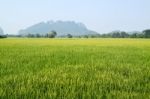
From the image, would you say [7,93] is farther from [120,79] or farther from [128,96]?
[120,79]

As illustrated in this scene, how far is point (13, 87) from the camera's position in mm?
5141

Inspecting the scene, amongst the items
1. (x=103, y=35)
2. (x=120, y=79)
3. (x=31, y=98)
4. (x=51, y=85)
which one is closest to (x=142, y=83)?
(x=120, y=79)

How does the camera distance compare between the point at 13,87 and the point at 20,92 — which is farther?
the point at 13,87

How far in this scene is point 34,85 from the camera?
17.4ft

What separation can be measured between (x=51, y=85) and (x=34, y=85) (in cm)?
30

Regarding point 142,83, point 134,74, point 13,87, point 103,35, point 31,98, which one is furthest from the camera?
point 103,35

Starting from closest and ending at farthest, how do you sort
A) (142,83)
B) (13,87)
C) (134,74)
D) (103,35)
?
(13,87)
(142,83)
(134,74)
(103,35)

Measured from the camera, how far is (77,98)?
14.6 feet

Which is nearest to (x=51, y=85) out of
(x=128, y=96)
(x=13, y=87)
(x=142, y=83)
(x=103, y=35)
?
(x=13, y=87)

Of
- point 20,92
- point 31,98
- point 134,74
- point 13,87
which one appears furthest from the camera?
point 134,74

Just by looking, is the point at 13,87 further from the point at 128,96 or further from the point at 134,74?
the point at 134,74

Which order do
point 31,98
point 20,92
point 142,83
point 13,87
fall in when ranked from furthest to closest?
point 142,83, point 13,87, point 20,92, point 31,98

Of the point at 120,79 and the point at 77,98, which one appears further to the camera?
the point at 120,79

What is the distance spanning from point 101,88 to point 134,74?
203 cm
